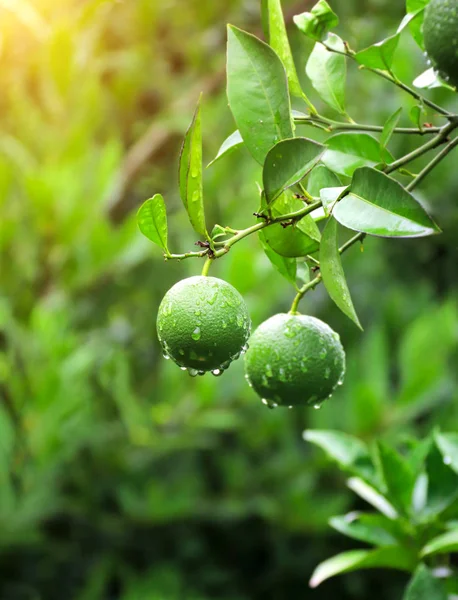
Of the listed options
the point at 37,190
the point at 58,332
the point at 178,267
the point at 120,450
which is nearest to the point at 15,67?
the point at 37,190

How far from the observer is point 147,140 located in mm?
2215

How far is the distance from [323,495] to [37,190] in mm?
1051

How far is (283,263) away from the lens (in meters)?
0.58

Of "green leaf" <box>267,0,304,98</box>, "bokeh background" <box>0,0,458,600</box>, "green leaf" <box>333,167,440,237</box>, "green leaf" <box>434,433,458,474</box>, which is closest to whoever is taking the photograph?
"green leaf" <box>333,167,440,237</box>

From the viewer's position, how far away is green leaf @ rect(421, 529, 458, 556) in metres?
0.63

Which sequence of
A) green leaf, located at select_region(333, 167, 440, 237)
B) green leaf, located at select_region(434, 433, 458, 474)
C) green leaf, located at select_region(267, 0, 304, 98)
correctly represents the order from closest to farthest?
1. green leaf, located at select_region(333, 167, 440, 237)
2. green leaf, located at select_region(267, 0, 304, 98)
3. green leaf, located at select_region(434, 433, 458, 474)

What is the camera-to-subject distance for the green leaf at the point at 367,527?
0.73m

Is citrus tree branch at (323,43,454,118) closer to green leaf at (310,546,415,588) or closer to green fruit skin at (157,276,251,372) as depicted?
green fruit skin at (157,276,251,372)

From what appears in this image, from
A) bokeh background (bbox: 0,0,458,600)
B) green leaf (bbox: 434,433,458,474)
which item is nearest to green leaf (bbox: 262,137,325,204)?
green leaf (bbox: 434,433,458,474)

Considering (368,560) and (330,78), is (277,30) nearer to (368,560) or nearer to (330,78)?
(330,78)

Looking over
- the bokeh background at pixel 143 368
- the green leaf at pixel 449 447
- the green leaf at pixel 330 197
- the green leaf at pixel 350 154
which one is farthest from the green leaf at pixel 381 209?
the bokeh background at pixel 143 368

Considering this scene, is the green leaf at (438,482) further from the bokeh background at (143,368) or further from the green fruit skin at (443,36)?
the bokeh background at (143,368)

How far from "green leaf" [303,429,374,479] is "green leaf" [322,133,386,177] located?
32 cm

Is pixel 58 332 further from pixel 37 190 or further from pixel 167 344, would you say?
pixel 167 344
